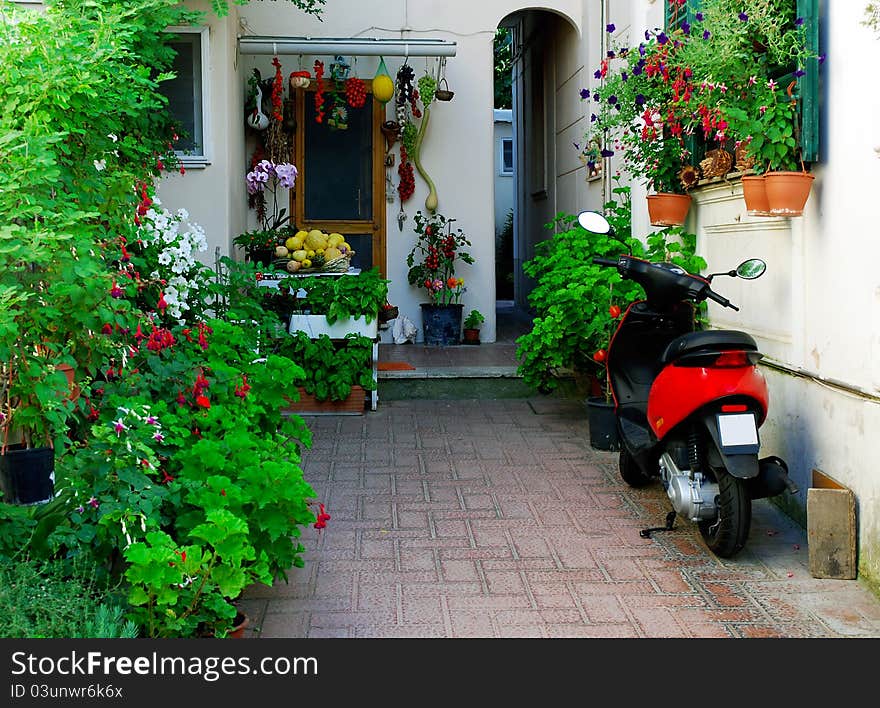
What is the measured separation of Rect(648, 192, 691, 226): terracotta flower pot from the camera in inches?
252

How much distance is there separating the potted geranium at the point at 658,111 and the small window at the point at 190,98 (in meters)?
3.41

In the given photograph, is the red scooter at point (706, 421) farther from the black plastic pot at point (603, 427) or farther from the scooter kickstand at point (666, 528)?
the black plastic pot at point (603, 427)

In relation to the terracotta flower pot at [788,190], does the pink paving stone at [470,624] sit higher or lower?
lower

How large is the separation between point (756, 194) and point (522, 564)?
193 centimetres

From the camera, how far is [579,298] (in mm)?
6867

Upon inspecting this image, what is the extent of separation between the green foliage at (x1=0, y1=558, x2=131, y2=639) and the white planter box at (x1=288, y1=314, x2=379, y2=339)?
4651mm

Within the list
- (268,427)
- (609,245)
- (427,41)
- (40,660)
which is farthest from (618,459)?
(427,41)

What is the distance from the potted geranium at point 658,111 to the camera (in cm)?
548

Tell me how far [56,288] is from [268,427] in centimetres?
151

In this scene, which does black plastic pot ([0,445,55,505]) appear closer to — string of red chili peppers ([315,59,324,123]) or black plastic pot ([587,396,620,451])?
black plastic pot ([587,396,620,451])

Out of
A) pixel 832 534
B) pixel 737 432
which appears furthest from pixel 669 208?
pixel 832 534

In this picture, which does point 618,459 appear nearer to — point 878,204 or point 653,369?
point 653,369

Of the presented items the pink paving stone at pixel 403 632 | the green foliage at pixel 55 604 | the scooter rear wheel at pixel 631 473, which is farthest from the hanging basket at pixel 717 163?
the green foliage at pixel 55 604

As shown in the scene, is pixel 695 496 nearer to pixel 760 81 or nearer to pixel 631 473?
pixel 631 473
